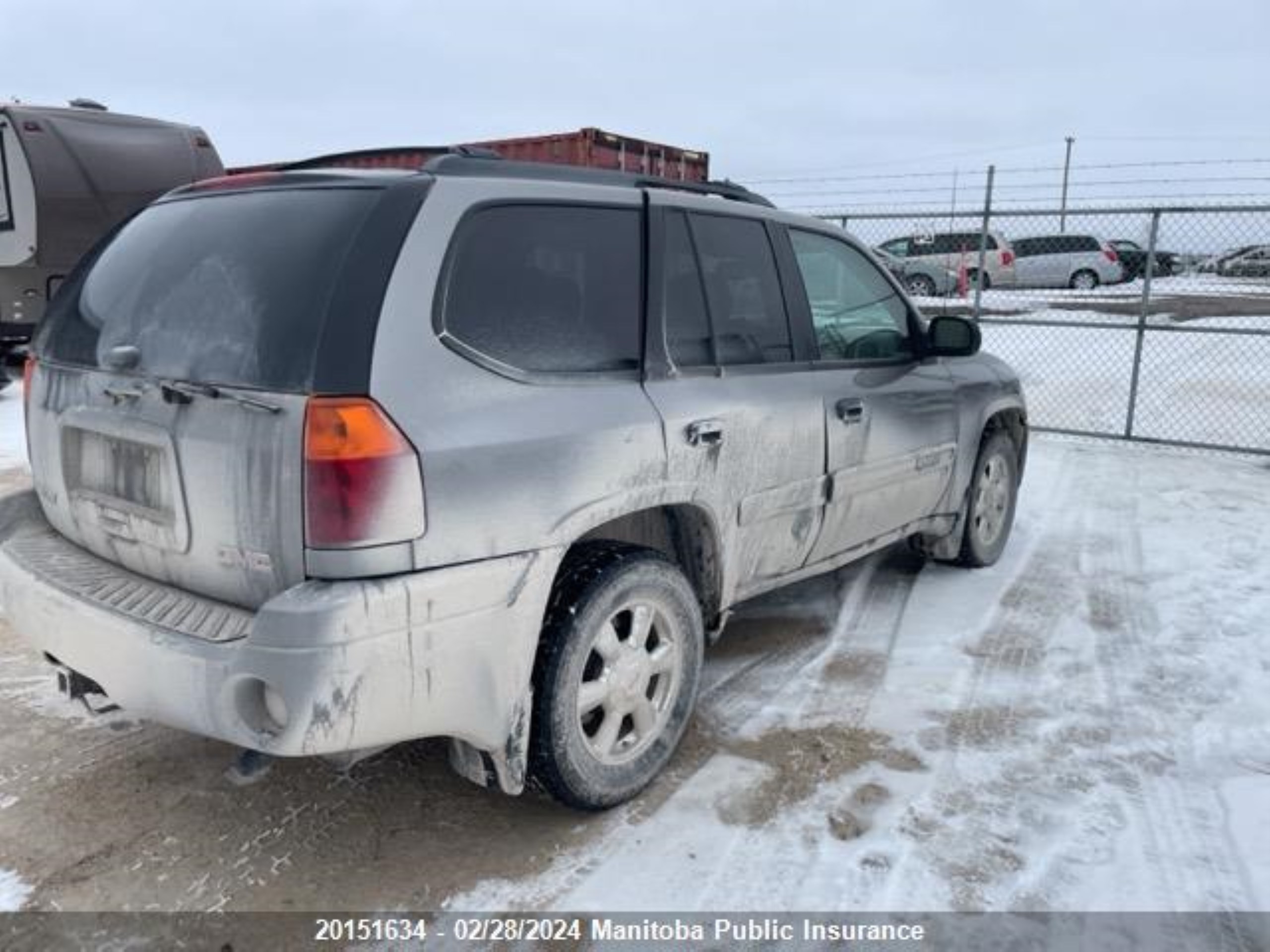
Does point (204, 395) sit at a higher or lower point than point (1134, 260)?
lower

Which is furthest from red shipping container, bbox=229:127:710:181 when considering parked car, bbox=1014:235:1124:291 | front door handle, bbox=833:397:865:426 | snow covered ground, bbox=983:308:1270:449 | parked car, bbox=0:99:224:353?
parked car, bbox=1014:235:1124:291

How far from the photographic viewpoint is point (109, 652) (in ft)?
8.29

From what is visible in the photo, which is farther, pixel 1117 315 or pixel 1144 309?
pixel 1117 315

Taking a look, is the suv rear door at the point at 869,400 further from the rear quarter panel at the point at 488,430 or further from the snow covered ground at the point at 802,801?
the rear quarter panel at the point at 488,430

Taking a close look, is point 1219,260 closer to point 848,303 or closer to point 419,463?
point 848,303

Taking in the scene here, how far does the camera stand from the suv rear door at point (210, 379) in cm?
231

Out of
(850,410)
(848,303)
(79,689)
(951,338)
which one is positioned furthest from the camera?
(951,338)

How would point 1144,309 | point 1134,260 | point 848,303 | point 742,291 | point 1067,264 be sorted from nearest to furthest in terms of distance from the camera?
point 742,291 < point 848,303 < point 1144,309 < point 1067,264 < point 1134,260

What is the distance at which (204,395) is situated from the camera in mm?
2418

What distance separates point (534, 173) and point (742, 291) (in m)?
0.93

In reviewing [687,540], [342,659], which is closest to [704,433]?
[687,540]

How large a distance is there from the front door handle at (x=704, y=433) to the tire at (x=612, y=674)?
0.37m

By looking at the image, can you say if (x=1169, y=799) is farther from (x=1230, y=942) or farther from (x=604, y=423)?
(x=604, y=423)

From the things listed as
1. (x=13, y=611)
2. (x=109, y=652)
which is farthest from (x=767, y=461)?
(x=13, y=611)
